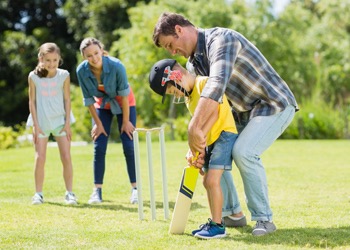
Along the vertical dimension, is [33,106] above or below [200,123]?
below

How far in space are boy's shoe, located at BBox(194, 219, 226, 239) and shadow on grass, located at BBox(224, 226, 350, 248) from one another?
0.22 feet

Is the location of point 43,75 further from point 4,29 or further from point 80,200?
point 4,29

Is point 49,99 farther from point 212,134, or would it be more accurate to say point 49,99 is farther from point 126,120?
point 212,134

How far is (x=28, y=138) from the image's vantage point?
60.6ft

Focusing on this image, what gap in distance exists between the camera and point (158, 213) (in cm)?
636

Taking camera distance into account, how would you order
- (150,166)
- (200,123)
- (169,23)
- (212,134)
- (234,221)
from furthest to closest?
(150,166)
(234,221)
(212,134)
(169,23)
(200,123)

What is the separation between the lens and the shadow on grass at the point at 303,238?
15.3 ft

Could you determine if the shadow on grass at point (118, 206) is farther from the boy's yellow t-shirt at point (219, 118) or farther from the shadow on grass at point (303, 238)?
the boy's yellow t-shirt at point (219, 118)

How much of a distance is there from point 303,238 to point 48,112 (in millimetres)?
3422

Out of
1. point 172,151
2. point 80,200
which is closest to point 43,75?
point 80,200

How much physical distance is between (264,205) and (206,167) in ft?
1.69

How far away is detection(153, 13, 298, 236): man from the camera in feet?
15.7

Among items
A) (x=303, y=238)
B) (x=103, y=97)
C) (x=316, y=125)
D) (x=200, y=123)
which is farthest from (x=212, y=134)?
(x=316, y=125)

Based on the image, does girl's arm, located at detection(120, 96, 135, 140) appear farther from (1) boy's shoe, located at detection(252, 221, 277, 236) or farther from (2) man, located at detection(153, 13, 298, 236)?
(1) boy's shoe, located at detection(252, 221, 277, 236)
